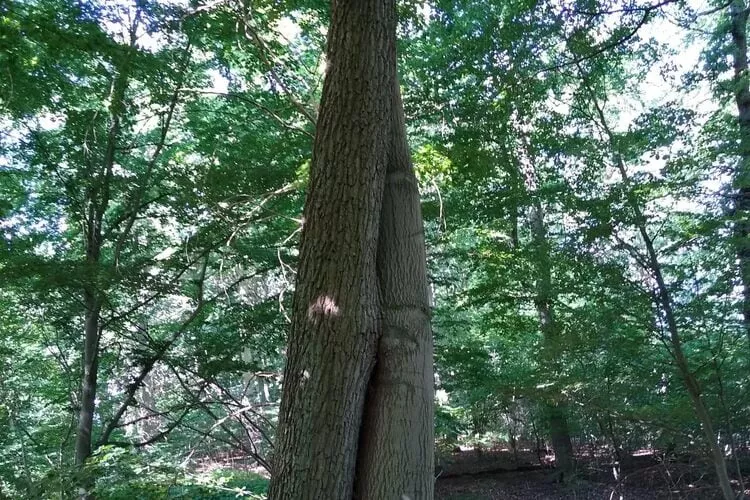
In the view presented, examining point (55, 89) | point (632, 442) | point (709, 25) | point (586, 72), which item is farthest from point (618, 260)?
point (709, 25)

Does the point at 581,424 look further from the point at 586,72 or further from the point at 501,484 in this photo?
the point at 586,72

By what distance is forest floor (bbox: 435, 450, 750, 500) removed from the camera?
7.98 metres

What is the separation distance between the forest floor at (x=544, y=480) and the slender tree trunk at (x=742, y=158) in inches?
105

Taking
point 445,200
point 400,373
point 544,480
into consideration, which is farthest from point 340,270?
point 544,480

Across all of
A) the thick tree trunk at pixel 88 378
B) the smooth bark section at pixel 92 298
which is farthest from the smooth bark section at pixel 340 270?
the thick tree trunk at pixel 88 378

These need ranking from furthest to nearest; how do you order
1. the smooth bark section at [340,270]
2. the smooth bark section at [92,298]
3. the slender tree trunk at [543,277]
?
the slender tree trunk at [543,277], the smooth bark section at [92,298], the smooth bark section at [340,270]

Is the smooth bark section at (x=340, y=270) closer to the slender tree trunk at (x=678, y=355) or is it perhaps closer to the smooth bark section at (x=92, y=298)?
the smooth bark section at (x=92, y=298)

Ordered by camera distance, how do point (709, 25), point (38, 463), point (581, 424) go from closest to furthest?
point (38, 463) < point (581, 424) < point (709, 25)

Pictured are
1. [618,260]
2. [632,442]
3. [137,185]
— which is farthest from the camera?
[632,442]

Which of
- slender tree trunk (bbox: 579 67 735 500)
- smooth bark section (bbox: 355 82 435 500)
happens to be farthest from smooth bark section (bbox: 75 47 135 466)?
slender tree trunk (bbox: 579 67 735 500)

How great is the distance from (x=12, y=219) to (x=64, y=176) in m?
1.13

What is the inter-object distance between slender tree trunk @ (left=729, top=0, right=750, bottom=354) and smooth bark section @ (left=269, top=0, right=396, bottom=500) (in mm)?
4895

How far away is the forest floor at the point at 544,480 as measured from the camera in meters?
7.98

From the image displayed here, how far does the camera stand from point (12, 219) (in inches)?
263
